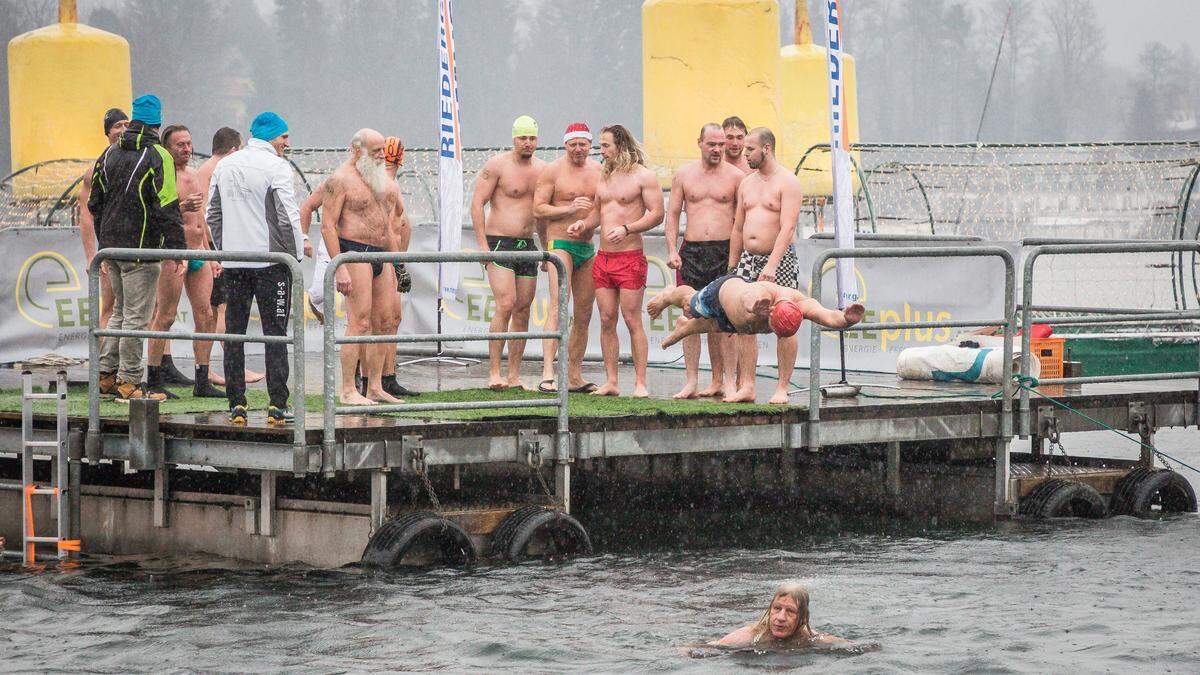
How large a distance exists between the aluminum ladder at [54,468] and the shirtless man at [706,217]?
4.38 meters

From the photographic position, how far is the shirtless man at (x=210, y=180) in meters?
12.6

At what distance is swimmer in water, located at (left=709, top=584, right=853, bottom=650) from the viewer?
910 centimetres

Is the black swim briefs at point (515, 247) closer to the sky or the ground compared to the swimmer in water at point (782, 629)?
closer to the sky

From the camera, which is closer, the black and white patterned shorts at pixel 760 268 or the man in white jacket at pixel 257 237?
the man in white jacket at pixel 257 237

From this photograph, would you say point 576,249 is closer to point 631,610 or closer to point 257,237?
point 257,237

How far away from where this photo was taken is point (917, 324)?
1195 centimetres

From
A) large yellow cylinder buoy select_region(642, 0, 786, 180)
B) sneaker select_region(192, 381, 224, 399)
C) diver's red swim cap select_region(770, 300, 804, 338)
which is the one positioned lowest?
sneaker select_region(192, 381, 224, 399)

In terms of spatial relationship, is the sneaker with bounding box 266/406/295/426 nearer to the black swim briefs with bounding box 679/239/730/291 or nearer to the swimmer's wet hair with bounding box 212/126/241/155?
the swimmer's wet hair with bounding box 212/126/241/155

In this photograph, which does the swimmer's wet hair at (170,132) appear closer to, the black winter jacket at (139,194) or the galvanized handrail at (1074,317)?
the black winter jacket at (139,194)

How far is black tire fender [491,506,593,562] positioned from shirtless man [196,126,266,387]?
301 centimetres

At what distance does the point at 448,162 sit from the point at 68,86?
13559 mm

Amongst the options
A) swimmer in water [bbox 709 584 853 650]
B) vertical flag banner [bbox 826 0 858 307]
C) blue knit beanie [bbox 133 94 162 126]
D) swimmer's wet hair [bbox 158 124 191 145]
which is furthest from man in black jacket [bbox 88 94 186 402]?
vertical flag banner [bbox 826 0 858 307]

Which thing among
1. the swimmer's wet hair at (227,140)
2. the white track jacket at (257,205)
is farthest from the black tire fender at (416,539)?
the swimmer's wet hair at (227,140)

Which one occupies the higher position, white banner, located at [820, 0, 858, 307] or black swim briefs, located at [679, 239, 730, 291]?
white banner, located at [820, 0, 858, 307]
